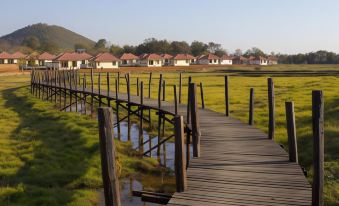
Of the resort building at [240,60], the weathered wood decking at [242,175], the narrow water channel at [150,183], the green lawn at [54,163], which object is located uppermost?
the resort building at [240,60]

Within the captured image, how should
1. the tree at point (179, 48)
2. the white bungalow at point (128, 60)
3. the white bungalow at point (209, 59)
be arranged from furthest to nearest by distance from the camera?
the tree at point (179, 48) < the white bungalow at point (209, 59) < the white bungalow at point (128, 60)

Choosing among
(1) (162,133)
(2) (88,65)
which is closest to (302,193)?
(1) (162,133)

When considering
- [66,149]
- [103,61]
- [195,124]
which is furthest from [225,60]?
[195,124]

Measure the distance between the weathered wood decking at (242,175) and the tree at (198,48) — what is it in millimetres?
134728

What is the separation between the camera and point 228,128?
1462 cm

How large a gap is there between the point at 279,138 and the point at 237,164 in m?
8.41

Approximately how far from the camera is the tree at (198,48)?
481ft

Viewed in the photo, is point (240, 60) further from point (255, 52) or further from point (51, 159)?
point (51, 159)

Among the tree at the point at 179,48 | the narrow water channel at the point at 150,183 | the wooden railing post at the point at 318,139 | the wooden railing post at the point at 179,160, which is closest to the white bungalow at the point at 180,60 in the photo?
the tree at the point at 179,48

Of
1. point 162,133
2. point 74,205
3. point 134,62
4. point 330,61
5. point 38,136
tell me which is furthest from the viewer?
point 330,61

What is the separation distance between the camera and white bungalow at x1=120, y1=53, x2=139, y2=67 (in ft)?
339

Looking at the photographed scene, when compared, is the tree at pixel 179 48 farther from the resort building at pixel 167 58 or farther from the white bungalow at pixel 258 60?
the resort building at pixel 167 58

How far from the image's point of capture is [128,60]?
10575cm

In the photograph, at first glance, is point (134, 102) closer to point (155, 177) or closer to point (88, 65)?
point (155, 177)
